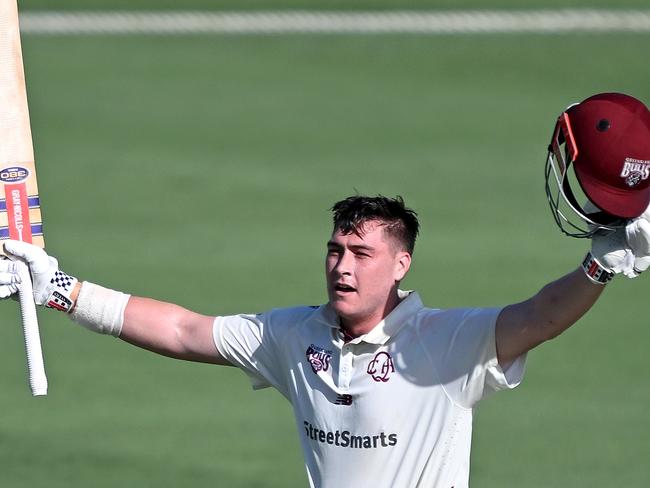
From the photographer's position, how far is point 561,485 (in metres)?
9.24

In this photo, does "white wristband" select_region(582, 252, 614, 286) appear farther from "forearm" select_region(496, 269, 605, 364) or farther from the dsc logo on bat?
the dsc logo on bat

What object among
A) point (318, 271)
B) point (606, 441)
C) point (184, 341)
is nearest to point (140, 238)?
point (318, 271)

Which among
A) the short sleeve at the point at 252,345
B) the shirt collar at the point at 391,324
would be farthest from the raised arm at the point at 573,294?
the short sleeve at the point at 252,345

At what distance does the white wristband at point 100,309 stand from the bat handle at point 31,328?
254 millimetres

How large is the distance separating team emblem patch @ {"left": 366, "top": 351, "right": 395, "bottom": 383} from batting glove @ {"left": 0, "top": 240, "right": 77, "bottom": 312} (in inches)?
55.6

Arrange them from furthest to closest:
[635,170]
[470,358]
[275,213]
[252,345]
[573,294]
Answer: [275,213]
[252,345]
[470,358]
[573,294]
[635,170]

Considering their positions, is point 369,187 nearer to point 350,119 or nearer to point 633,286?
point 350,119

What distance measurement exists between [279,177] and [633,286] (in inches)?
158

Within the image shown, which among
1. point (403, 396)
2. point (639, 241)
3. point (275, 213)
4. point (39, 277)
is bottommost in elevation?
point (403, 396)

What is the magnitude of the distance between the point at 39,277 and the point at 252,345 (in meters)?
0.96

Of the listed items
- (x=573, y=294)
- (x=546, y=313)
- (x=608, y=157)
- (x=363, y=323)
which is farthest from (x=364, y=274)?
(x=608, y=157)

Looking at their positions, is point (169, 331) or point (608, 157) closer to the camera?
point (608, 157)

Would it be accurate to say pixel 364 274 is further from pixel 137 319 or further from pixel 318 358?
pixel 137 319

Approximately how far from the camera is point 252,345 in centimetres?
615
